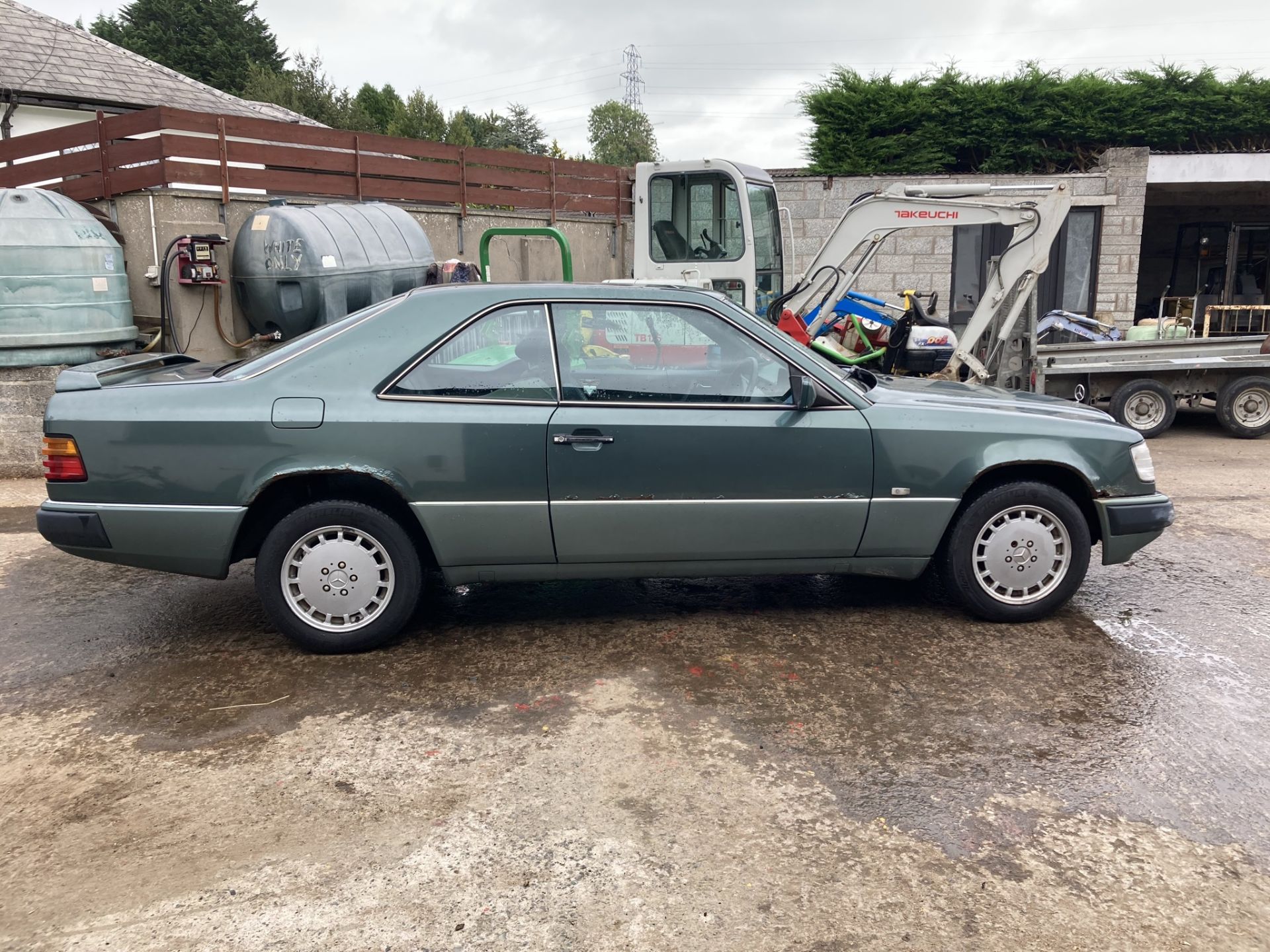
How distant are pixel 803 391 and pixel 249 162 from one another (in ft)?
24.9

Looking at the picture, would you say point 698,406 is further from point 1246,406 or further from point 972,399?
point 1246,406

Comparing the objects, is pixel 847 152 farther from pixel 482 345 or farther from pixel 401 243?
pixel 482 345

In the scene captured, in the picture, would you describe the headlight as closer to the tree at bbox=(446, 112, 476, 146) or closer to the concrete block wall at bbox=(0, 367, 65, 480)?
the concrete block wall at bbox=(0, 367, 65, 480)

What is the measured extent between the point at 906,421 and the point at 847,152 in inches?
480

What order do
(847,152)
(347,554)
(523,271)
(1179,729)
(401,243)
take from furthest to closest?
(847,152) → (523,271) → (401,243) → (347,554) → (1179,729)

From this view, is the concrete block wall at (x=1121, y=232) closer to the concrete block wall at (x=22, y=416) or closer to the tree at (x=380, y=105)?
the concrete block wall at (x=22, y=416)

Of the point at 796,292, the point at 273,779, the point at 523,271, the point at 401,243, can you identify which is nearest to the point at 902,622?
the point at 273,779

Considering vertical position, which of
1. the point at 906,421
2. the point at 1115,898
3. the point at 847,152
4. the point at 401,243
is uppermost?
the point at 847,152

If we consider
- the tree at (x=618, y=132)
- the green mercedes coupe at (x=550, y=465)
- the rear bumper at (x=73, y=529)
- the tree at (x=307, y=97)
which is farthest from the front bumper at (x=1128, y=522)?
the tree at (x=618, y=132)

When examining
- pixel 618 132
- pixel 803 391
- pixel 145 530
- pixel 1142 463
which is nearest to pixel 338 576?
pixel 145 530

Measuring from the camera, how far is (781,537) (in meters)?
4.47

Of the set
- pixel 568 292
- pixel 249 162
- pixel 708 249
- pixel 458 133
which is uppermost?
pixel 458 133

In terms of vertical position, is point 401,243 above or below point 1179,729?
above

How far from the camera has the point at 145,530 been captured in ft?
13.9
